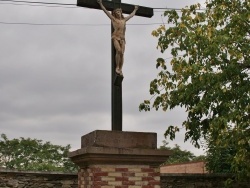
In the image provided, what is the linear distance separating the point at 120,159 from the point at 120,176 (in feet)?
0.78

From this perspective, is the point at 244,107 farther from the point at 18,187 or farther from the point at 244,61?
the point at 18,187

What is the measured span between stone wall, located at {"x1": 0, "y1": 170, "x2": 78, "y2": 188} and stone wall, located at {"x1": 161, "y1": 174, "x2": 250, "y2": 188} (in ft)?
8.95

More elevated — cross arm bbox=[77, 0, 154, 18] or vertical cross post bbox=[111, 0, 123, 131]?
cross arm bbox=[77, 0, 154, 18]

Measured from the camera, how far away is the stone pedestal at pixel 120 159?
5.73 m

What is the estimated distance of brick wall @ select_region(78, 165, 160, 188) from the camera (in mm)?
5738

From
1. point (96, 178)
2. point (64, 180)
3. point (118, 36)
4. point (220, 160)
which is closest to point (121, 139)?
point (96, 178)

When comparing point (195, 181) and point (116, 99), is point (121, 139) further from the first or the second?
point (195, 181)

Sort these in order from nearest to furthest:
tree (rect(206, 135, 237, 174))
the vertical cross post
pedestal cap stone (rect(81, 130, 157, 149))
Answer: pedestal cap stone (rect(81, 130, 157, 149)) → the vertical cross post → tree (rect(206, 135, 237, 174))

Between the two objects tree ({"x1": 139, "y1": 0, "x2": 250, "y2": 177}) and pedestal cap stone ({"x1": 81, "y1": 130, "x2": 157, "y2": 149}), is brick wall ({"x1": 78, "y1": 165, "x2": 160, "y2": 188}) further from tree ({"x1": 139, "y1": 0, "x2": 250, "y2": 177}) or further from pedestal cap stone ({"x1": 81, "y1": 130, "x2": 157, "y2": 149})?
tree ({"x1": 139, "y1": 0, "x2": 250, "y2": 177})

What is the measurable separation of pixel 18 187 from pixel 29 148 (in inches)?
1236

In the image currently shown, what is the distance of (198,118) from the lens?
1097 cm

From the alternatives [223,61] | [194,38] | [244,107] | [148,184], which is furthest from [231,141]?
[148,184]

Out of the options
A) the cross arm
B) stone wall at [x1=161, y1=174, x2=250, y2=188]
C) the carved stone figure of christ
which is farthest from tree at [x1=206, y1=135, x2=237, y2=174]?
the carved stone figure of christ

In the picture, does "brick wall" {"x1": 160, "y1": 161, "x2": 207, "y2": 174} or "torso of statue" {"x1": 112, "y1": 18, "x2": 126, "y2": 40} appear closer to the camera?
"torso of statue" {"x1": 112, "y1": 18, "x2": 126, "y2": 40}
